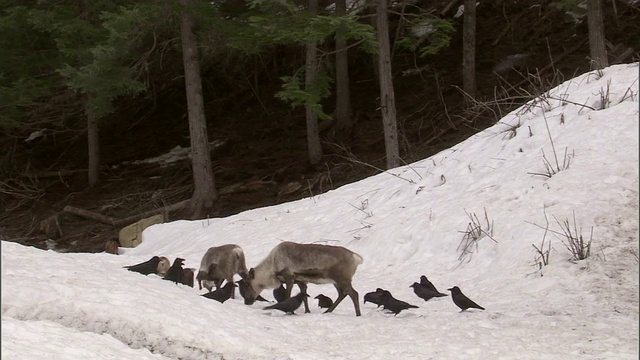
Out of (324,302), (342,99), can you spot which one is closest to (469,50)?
(342,99)

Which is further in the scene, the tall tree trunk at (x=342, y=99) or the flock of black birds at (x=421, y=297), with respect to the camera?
the tall tree trunk at (x=342, y=99)

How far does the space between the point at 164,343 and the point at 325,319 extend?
2.17m

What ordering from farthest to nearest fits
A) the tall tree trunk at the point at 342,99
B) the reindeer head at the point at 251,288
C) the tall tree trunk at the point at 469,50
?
the tall tree trunk at the point at 342,99 < the tall tree trunk at the point at 469,50 < the reindeer head at the point at 251,288

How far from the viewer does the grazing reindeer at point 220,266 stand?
31.0 feet

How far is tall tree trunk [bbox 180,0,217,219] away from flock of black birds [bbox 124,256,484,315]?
12643 mm

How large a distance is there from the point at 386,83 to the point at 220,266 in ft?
35.7

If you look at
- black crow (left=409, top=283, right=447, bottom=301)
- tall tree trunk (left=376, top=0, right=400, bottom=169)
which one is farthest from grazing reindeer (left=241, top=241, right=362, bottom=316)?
tall tree trunk (left=376, top=0, right=400, bottom=169)

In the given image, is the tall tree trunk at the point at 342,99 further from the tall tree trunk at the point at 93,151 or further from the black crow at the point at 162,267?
the black crow at the point at 162,267

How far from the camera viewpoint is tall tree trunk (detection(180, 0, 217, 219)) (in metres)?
22.3

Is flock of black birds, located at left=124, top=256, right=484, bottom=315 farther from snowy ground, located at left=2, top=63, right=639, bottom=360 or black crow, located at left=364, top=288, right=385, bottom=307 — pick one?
snowy ground, located at left=2, top=63, right=639, bottom=360

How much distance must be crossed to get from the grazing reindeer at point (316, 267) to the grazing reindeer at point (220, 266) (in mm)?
806

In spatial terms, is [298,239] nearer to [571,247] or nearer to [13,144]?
[571,247]

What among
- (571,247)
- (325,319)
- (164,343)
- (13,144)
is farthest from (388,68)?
(13,144)

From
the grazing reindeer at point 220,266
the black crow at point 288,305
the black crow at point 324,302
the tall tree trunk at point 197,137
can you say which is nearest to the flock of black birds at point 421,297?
the black crow at point 324,302
